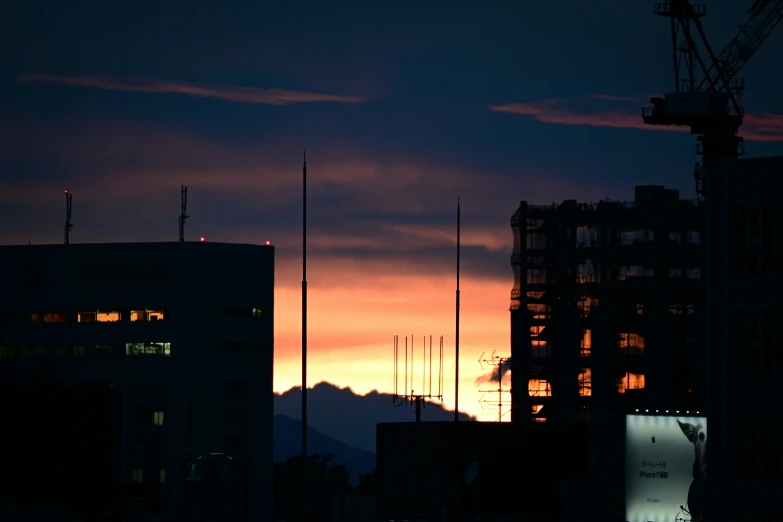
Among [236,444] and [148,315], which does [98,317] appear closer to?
[148,315]

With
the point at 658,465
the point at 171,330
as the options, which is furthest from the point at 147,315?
the point at 658,465

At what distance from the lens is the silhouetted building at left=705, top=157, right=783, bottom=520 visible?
174 ft

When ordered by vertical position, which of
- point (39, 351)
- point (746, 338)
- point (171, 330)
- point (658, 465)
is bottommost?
point (658, 465)

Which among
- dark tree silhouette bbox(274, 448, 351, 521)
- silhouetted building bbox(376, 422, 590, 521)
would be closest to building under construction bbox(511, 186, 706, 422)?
dark tree silhouette bbox(274, 448, 351, 521)

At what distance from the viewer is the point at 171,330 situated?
172750 millimetres

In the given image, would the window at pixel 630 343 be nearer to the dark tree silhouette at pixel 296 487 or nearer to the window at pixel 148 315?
the dark tree silhouette at pixel 296 487

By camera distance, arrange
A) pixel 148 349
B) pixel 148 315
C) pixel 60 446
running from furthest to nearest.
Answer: pixel 148 315
pixel 148 349
pixel 60 446

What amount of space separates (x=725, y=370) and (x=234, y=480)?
29.5m

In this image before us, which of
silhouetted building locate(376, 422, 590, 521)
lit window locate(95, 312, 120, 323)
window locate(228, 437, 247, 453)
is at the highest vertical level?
lit window locate(95, 312, 120, 323)

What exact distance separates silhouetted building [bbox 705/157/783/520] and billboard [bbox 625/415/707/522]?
975 centimetres

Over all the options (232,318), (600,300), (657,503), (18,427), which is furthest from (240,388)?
(657,503)

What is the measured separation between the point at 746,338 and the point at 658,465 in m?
13.5

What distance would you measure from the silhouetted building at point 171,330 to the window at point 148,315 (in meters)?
0.13

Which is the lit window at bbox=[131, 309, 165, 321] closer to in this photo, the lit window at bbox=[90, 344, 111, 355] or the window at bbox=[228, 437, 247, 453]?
the lit window at bbox=[90, 344, 111, 355]
